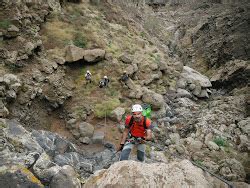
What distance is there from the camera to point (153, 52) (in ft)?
85.3

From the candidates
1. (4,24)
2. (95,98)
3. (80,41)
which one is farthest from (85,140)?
(4,24)

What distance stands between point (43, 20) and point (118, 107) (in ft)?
31.5

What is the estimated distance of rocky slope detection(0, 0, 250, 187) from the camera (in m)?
10.2

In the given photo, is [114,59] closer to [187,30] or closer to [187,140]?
[187,140]

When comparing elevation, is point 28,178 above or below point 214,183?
below

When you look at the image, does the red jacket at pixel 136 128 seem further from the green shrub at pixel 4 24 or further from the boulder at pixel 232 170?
the green shrub at pixel 4 24

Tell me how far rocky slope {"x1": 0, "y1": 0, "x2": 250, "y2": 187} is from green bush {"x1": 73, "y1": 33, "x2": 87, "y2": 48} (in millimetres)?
79

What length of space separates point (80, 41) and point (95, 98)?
213 inches

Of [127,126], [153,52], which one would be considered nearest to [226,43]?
[153,52]

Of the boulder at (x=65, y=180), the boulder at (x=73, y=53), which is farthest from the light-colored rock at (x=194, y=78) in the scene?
the boulder at (x=65, y=180)

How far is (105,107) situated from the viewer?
17.8 meters

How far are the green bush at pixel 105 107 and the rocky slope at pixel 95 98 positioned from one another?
7cm

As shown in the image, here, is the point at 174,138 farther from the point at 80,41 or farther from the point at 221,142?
the point at 80,41

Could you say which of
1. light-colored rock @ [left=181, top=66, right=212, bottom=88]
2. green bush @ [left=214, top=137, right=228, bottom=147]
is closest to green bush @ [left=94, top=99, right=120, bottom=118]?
green bush @ [left=214, top=137, right=228, bottom=147]
